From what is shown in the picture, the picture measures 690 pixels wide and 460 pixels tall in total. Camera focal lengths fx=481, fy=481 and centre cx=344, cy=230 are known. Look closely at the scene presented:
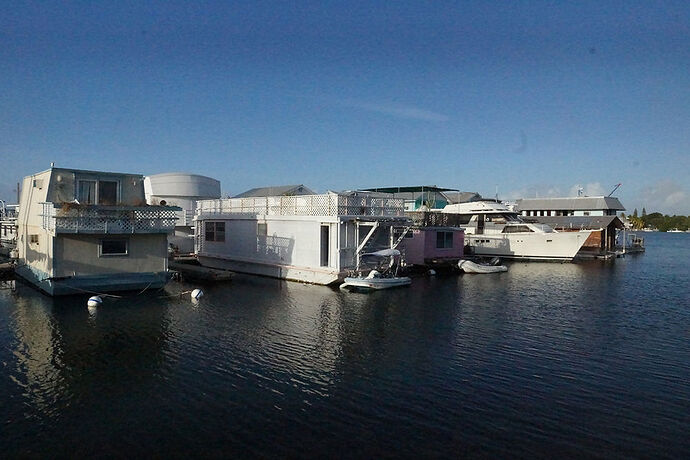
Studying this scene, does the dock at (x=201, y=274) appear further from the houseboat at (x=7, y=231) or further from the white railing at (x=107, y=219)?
the houseboat at (x=7, y=231)

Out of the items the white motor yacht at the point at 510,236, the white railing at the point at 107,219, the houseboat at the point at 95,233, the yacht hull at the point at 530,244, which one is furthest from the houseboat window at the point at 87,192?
the yacht hull at the point at 530,244

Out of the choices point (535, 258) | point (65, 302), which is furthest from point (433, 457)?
point (535, 258)

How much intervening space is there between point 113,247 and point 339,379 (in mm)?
15465

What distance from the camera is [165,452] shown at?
343 inches

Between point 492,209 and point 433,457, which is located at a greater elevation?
point 492,209

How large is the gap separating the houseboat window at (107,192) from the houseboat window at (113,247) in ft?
6.36

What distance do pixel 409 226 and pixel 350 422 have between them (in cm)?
2175

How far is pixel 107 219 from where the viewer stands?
22203mm

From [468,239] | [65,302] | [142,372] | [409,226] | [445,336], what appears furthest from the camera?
[468,239]

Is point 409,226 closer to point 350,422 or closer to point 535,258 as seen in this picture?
point 350,422

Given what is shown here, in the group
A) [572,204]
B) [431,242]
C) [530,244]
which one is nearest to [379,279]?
[431,242]

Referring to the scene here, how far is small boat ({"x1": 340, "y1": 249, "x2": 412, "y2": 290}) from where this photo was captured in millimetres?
26297

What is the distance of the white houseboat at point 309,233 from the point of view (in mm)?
27781

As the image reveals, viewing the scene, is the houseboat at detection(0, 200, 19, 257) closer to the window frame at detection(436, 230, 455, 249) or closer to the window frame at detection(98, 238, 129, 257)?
the window frame at detection(98, 238, 129, 257)
